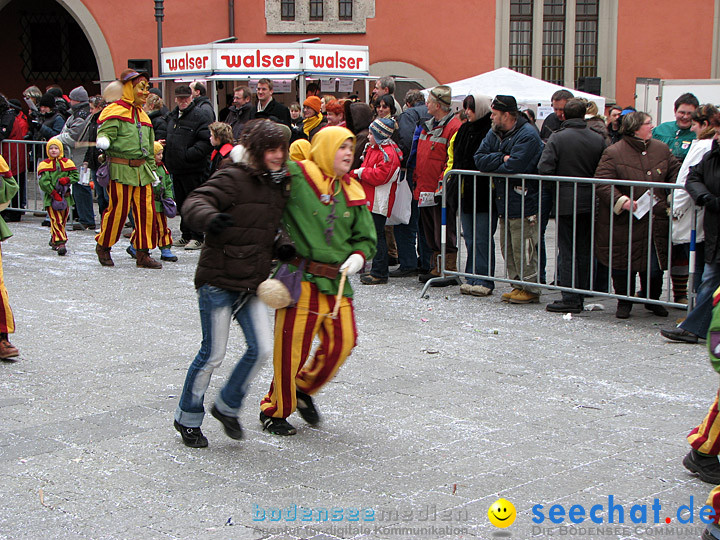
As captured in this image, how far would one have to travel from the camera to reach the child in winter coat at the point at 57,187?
1178 centimetres

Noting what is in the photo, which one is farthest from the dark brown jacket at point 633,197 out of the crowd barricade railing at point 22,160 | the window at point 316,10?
the window at point 316,10

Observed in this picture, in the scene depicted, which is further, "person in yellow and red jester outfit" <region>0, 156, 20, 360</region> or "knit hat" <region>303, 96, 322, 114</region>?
"knit hat" <region>303, 96, 322, 114</region>

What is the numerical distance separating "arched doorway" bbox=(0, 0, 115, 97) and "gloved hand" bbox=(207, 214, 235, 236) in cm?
2563

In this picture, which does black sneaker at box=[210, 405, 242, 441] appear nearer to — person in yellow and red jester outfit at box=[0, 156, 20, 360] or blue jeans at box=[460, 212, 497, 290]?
person in yellow and red jester outfit at box=[0, 156, 20, 360]

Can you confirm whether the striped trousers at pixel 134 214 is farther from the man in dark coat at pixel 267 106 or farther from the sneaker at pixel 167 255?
the man in dark coat at pixel 267 106

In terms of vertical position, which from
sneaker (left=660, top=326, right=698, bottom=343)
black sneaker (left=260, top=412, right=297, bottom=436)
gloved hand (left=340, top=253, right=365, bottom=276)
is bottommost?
black sneaker (left=260, top=412, right=297, bottom=436)

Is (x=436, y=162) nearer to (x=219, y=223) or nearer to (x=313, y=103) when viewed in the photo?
(x=313, y=103)

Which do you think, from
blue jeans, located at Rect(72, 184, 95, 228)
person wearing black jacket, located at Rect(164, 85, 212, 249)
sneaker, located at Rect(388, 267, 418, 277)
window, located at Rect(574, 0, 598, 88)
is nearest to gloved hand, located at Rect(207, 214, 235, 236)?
sneaker, located at Rect(388, 267, 418, 277)

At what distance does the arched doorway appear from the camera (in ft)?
93.1

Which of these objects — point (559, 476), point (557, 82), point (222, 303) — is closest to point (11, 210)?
point (222, 303)

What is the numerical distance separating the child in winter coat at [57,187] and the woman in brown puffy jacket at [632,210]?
6.53 m

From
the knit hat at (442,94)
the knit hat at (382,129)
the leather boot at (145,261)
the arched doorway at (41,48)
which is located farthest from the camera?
the arched doorway at (41,48)

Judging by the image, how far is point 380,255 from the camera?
32.9 ft

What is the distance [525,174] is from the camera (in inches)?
350
